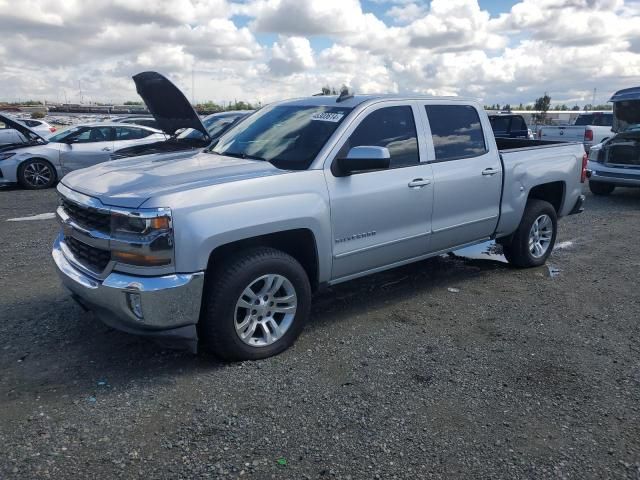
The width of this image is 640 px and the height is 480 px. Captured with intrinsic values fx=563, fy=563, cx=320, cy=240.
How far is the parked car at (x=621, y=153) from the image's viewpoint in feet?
35.6

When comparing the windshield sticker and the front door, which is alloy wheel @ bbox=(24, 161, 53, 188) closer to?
the front door

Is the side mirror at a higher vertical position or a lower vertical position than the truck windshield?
lower

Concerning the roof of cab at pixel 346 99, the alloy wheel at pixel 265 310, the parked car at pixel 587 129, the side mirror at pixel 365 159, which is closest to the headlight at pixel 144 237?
the alloy wheel at pixel 265 310

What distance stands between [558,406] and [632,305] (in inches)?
92.7

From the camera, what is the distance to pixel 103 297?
3.58 meters

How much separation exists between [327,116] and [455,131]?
4.61ft

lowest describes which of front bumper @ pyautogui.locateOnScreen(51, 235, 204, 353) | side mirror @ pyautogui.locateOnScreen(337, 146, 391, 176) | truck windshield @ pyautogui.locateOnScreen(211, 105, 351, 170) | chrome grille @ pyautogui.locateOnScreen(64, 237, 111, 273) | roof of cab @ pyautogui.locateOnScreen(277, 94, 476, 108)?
front bumper @ pyautogui.locateOnScreen(51, 235, 204, 353)

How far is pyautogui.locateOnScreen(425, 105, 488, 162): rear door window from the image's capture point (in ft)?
16.7

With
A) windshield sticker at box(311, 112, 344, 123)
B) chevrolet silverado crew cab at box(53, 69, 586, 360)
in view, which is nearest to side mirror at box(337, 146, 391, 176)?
chevrolet silverado crew cab at box(53, 69, 586, 360)

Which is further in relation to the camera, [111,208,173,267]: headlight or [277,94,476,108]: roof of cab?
[277,94,476,108]: roof of cab

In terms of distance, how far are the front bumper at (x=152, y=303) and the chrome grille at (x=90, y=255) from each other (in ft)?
0.33

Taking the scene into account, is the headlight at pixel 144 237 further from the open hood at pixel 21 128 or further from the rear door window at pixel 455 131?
the open hood at pixel 21 128

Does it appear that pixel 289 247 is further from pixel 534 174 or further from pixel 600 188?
pixel 600 188

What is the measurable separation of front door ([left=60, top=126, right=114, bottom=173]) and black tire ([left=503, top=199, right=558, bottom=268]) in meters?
9.22
